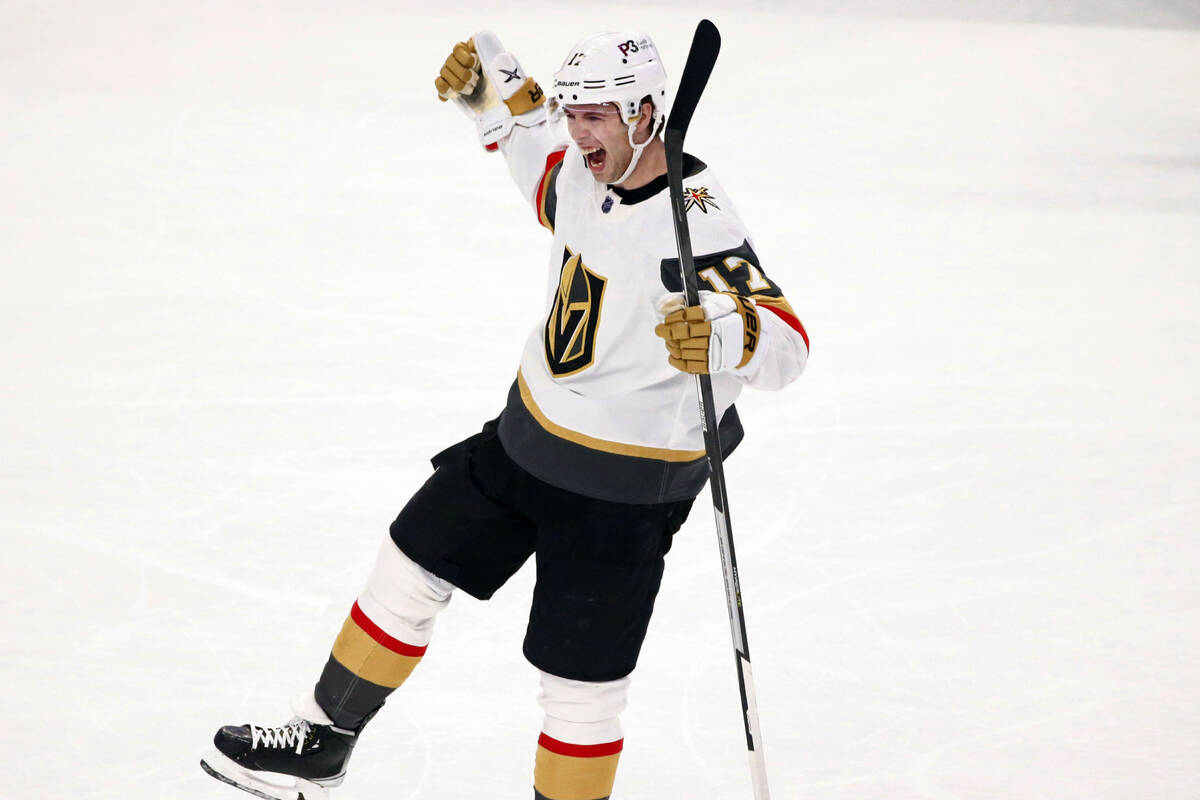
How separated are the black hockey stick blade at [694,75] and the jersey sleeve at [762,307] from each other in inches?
7.9

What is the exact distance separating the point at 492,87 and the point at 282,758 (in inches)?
49.9

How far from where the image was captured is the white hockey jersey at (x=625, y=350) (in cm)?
224

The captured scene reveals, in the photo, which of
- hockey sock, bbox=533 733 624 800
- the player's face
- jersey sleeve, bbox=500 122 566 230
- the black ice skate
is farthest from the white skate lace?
the player's face

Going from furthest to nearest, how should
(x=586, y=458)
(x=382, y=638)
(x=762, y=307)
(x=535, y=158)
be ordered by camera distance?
1. (x=535, y=158)
2. (x=382, y=638)
3. (x=586, y=458)
4. (x=762, y=307)

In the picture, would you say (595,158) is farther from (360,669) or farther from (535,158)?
(360,669)

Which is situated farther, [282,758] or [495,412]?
[495,412]

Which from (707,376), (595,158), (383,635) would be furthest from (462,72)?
(383,635)

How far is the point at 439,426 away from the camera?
442 centimetres

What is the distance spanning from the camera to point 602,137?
2297mm

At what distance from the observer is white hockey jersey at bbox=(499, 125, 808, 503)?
7.34 ft

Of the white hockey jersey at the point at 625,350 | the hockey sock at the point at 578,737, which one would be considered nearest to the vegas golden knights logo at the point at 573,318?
the white hockey jersey at the point at 625,350

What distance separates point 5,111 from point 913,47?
22.0 ft

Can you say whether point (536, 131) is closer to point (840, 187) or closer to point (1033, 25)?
point (840, 187)

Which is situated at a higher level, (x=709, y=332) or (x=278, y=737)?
(x=709, y=332)
